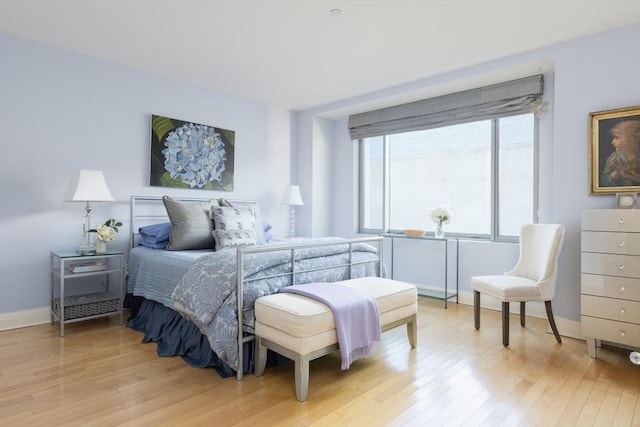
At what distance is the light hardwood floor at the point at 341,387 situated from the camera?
6.00 feet

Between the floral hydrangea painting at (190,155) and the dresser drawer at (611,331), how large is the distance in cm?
368

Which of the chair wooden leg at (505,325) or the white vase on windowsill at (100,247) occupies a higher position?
the white vase on windowsill at (100,247)

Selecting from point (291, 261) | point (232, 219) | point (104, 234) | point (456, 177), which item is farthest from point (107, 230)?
point (456, 177)

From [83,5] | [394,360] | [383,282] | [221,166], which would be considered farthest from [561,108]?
[83,5]

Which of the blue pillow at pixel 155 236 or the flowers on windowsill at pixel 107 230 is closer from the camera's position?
the flowers on windowsill at pixel 107 230

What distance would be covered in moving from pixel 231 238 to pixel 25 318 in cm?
185

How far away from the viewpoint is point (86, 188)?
3.09 meters

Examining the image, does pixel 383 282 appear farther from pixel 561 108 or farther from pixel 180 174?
pixel 180 174

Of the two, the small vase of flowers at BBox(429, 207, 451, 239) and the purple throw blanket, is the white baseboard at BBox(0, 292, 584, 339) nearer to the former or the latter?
the small vase of flowers at BBox(429, 207, 451, 239)

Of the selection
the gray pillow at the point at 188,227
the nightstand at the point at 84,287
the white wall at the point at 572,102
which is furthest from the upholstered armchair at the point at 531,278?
the nightstand at the point at 84,287

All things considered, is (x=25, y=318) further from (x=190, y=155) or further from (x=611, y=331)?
(x=611, y=331)

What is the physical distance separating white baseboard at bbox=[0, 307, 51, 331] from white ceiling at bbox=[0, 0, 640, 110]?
230 centimetres

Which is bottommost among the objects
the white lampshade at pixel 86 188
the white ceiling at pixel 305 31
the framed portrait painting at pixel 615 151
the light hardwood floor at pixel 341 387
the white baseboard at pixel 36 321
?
the light hardwood floor at pixel 341 387

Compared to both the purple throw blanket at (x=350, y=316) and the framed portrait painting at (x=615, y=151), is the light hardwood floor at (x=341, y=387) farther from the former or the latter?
the framed portrait painting at (x=615, y=151)
